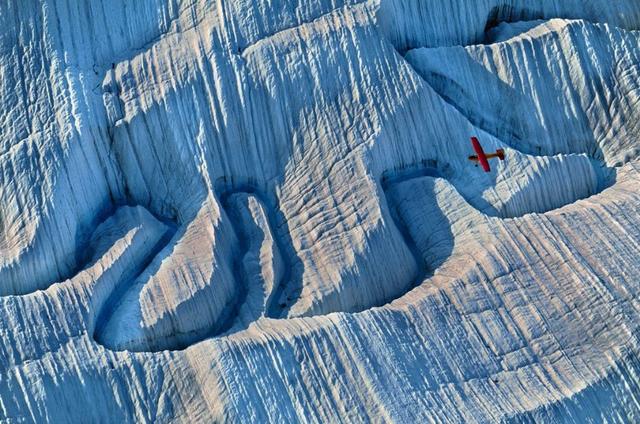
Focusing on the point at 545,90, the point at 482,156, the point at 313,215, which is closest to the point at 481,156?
the point at 482,156

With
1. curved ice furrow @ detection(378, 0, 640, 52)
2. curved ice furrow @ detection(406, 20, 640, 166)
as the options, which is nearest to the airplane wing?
curved ice furrow @ detection(406, 20, 640, 166)

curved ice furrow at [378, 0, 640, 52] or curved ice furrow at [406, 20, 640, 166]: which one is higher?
curved ice furrow at [378, 0, 640, 52]

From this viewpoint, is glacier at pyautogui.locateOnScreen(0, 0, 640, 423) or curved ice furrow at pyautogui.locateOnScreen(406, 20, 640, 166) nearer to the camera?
glacier at pyautogui.locateOnScreen(0, 0, 640, 423)

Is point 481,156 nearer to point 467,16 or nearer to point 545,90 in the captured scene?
point 545,90

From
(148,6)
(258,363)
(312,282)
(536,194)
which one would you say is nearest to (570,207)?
(536,194)

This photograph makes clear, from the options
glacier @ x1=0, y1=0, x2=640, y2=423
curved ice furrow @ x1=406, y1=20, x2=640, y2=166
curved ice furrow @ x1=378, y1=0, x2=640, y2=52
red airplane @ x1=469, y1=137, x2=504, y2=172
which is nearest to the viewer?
glacier @ x1=0, y1=0, x2=640, y2=423

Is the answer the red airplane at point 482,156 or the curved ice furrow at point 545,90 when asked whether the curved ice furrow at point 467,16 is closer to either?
the curved ice furrow at point 545,90

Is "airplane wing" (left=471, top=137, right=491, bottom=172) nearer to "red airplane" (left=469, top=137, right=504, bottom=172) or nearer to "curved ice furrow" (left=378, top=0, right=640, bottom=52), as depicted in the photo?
"red airplane" (left=469, top=137, right=504, bottom=172)

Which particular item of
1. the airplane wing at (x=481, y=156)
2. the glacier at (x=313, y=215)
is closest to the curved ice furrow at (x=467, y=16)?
the glacier at (x=313, y=215)

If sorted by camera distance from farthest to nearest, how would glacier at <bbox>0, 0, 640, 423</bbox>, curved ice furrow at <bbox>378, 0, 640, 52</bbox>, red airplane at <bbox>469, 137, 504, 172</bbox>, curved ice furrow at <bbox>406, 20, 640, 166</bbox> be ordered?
curved ice furrow at <bbox>378, 0, 640, 52</bbox> < curved ice furrow at <bbox>406, 20, 640, 166</bbox> < red airplane at <bbox>469, 137, 504, 172</bbox> < glacier at <bbox>0, 0, 640, 423</bbox>
